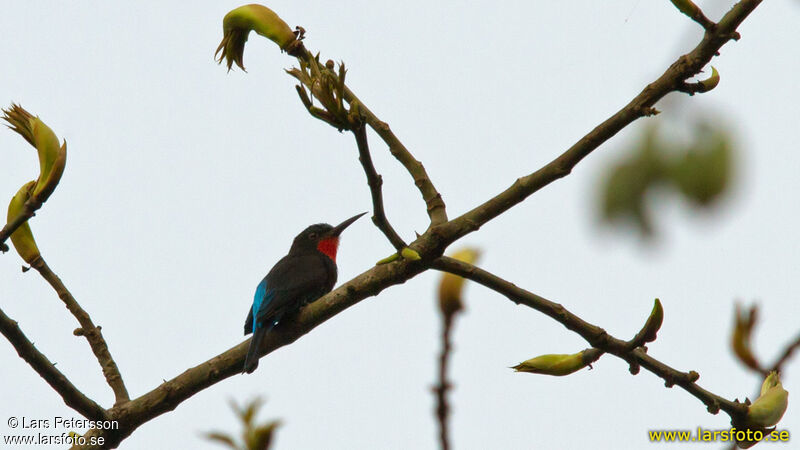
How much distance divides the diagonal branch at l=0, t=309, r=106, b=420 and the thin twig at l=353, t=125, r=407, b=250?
1.31 m

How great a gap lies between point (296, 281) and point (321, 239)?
80.8 inches

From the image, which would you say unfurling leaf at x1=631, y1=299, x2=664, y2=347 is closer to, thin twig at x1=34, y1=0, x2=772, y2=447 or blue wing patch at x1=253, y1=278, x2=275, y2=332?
thin twig at x1=34, y1=0, x2=772, y2=447

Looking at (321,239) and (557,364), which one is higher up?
(321,239)

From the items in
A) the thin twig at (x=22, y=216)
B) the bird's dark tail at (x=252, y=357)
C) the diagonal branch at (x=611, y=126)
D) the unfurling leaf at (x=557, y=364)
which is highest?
the diagonal branch at (x=611, y=126)

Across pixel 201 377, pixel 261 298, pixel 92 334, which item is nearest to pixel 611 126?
pixel 201 377

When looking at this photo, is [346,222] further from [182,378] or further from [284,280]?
[182,378]

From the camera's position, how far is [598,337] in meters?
2.94

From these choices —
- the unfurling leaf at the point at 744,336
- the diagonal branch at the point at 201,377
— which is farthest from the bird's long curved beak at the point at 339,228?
the unfurling leaf at the point at 744,336

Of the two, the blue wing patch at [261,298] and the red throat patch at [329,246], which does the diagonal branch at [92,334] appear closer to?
the blue wing patch at [261,298]

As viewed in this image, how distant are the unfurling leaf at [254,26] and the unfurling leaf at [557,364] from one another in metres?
1.53

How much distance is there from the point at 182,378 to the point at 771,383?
217cm

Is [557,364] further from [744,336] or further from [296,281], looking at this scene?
[296,281]

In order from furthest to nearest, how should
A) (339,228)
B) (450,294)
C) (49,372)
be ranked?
1. (339,228)
2. (49,372)
3. (450,294)

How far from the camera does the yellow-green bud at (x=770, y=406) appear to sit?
8.48ft
